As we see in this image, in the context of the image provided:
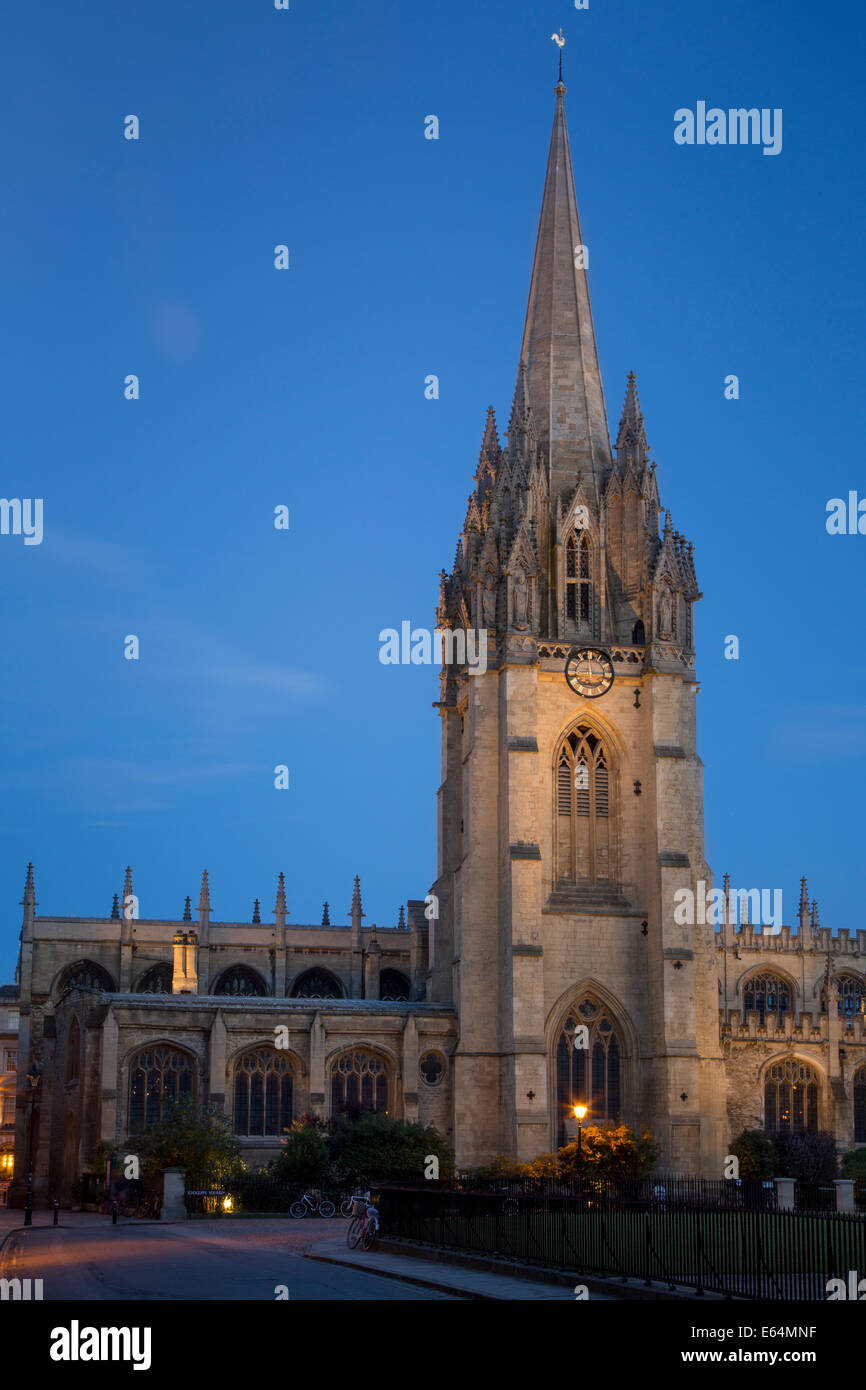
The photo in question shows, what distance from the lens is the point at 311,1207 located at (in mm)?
43375

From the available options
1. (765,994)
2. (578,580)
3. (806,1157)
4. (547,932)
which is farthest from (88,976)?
(806,1157)

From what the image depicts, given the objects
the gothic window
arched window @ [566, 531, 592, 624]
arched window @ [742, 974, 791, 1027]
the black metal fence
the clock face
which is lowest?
the black metal fence

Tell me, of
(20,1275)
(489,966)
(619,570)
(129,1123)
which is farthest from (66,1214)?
(619,570)

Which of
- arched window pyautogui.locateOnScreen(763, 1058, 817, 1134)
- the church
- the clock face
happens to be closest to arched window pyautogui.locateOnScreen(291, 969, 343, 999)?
the church

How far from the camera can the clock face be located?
5897 cm

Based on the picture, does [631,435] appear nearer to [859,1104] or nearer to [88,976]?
[859,1104]

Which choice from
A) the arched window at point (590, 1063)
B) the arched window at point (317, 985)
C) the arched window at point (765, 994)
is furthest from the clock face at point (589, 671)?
the arched window at point (317, 985)

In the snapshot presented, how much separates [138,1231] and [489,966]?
2116 cm

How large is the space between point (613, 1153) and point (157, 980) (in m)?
29.3

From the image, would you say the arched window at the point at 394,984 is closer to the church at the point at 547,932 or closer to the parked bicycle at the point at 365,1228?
the church at the point at 547,932

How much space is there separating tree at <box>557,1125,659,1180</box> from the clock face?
15.8 m

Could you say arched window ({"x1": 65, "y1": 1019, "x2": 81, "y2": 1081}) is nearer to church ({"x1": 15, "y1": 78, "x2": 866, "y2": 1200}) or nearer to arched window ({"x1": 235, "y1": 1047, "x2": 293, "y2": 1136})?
church ({"x1": 15, "y1": 78, "x2": 866, "y2": 1200})

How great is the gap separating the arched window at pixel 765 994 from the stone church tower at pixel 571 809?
55.0ft
